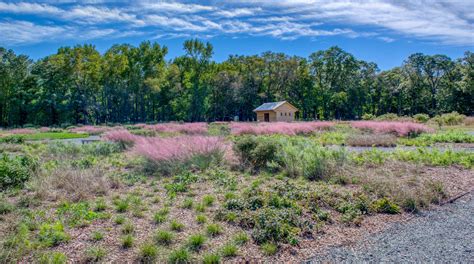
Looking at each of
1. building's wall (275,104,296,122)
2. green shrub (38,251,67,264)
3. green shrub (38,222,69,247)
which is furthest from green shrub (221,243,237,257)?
building's wall (275,104,296,122)

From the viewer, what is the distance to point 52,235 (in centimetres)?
420

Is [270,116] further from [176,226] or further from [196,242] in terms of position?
[196,242]

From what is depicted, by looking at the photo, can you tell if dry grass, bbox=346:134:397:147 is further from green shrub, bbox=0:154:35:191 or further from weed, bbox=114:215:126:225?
green shrub, bbox=0:154:35:191

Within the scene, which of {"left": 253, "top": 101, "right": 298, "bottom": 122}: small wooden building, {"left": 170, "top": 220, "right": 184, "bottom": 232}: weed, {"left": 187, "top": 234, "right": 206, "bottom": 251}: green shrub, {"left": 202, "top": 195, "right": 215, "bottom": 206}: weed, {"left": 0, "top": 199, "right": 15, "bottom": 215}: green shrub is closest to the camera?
{"left": 187, "top": 234, "right": 206, "bottom": 251}: green shrub

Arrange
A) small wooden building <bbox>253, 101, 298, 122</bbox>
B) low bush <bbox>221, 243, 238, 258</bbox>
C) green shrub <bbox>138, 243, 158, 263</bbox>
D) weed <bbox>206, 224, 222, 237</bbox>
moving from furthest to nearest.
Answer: small wooden building <bbox>253, 101, 298, 122</bbox>, weed <bbox>206, 224, 222, 237</bbox>, low bush <bbox>221, 243, 238, 258</bbox>, green shrub <bbox>138, 243, 158, 263</bbox>

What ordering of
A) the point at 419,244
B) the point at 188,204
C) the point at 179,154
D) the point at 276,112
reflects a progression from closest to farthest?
the point at 419,244 → the point at 188,204 → the point at 179,154 → the point at 276,112

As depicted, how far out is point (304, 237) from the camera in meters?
4.43

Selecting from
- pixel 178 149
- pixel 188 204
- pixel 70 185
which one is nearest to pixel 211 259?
pixel 188 204

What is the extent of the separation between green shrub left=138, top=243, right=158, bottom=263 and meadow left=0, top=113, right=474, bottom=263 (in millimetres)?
12

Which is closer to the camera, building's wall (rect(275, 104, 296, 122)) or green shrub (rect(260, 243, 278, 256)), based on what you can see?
green shrub (rect(260, 243, 278, 256))

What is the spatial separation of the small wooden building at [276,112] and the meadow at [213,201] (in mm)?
34355

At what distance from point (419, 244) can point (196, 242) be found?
290 cm

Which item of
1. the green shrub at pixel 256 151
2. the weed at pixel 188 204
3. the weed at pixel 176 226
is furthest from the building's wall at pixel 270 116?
the weed at pixel 176 226

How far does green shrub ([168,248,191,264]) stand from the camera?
3600 mm
